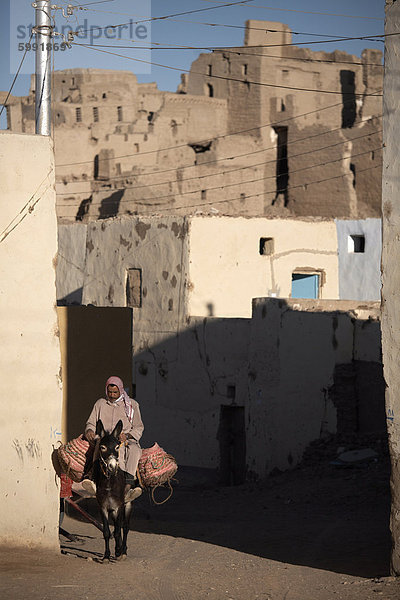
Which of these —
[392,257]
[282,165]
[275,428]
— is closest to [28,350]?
[392,257]

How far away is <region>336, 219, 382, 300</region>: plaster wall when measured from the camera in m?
22.4

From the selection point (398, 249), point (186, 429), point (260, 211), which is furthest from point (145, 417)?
point (260, 211)

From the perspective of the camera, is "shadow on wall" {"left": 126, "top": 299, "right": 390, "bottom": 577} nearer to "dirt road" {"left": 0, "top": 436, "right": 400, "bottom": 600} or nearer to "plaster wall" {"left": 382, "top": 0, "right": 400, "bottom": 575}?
"dirt road" {"left": 0, "top": 436, "right": 400, "bottom": 600}

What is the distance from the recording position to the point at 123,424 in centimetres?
Result: 784

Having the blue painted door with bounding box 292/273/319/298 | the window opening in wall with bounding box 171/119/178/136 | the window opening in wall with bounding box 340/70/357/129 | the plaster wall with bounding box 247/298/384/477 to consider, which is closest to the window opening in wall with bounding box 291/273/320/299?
the blue painted door with bounding box 292/273/319/298

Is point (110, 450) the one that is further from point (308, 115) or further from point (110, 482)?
point (308, 115)

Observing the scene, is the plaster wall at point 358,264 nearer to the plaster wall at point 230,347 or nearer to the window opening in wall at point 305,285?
the plaster wall at point 230,347

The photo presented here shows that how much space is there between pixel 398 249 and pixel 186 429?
13.0m

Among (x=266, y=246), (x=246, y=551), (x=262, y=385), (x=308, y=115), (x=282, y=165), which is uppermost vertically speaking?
(x=308, y=115)

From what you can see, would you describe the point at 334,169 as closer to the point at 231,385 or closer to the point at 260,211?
the point at 260,211

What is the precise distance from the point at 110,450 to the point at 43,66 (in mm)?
6630

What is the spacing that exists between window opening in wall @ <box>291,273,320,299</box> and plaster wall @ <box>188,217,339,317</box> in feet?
0.87

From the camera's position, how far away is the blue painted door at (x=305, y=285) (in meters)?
21.7

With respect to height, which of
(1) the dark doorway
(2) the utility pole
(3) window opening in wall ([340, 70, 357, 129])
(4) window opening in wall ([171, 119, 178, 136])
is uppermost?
(3) window opening in wall ([340, 70, 357, 129])
